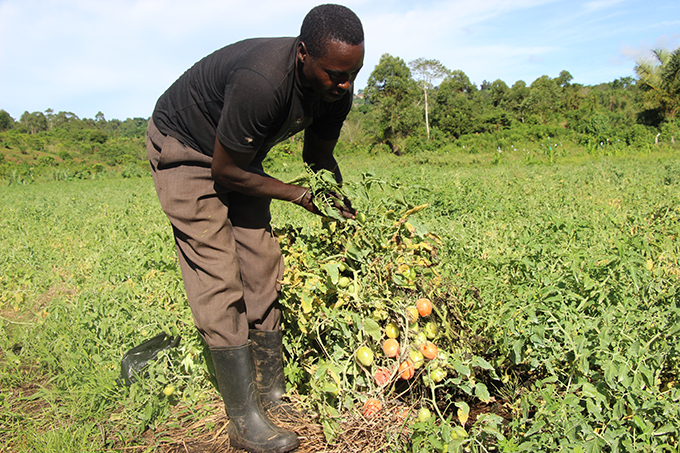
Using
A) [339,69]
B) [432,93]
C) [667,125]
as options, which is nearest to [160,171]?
[339,69]

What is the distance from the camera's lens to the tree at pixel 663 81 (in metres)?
22.8

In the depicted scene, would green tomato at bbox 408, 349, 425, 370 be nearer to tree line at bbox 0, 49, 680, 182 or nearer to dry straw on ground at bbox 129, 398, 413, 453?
dry straw on ground at bbox 129, 398, 413, 453

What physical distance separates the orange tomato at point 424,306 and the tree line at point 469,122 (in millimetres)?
17187

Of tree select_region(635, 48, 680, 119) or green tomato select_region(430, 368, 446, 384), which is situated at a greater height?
tree select_region(635, 48, 680, 119)

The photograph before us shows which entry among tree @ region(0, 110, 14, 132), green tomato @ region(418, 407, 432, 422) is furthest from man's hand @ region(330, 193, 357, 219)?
tree @ region(0, 110, 14, 132)

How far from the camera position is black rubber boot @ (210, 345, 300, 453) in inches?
79.4

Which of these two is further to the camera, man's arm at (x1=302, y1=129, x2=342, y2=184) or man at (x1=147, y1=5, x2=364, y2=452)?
man's arm at (x1=302, y1=129, x2=342, y2=184)

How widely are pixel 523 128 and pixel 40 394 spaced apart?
30.9m

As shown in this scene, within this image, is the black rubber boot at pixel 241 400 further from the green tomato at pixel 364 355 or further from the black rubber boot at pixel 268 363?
the green tomato at pixel 364 355

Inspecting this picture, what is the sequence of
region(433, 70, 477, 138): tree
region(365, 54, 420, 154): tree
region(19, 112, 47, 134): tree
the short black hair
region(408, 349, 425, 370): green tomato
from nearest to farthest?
the short black hair < region(408, 349, 425, 370): green tomato < region(365, 54, 420, 154): tree < region(433, 70, 477, 138): tree < region(19, 112, 47, 134): tree

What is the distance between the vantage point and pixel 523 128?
29.0m

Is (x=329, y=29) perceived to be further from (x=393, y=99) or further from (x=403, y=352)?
(x=393, y=99)

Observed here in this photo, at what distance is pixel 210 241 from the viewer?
1.99 m

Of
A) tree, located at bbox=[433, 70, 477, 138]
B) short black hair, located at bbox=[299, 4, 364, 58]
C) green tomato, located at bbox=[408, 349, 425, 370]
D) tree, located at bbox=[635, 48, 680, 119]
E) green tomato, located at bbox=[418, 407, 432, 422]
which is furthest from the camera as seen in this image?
tree, located at bbox=[433, 70, 477, 138]
